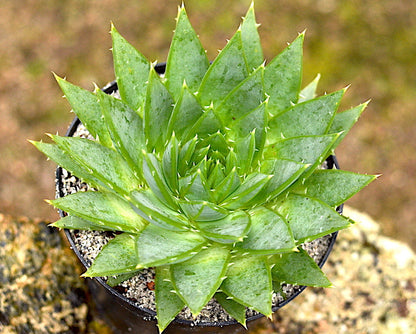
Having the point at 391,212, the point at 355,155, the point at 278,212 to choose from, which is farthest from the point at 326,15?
the point at 278,212

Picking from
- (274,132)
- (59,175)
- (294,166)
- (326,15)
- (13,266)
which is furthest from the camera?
(326,15)

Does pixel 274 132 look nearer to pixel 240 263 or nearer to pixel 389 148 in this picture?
pixel 240 263

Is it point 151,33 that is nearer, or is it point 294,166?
point 294,166

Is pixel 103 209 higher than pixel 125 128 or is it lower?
lower

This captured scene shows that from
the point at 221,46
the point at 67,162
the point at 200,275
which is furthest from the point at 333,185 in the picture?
the point at 221,46

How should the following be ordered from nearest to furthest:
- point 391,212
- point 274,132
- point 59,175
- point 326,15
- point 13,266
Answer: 1. point 274,132
2. point 59,175
3. point 13,266
4. point 391,212
5. point 326,15

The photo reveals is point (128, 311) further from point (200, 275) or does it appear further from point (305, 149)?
point (305, 149)

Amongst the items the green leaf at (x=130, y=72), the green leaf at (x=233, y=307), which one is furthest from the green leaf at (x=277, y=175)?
the green leaf at (x=130, y=72)

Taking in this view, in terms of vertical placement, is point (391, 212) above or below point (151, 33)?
below
